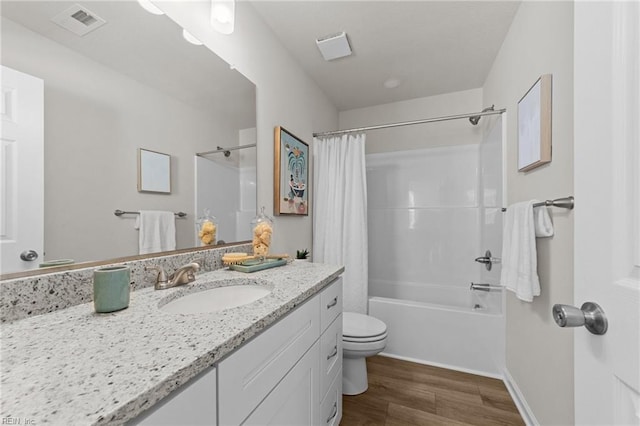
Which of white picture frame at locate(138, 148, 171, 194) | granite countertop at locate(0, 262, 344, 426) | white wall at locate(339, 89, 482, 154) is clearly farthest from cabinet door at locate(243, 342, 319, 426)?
white wall at locate(339, 89, 482, 154)

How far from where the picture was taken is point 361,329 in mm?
1708

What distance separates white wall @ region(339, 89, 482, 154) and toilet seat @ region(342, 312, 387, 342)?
6.09 ft

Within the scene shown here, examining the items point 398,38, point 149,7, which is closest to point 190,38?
point 149,7

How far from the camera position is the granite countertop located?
0.34 metres

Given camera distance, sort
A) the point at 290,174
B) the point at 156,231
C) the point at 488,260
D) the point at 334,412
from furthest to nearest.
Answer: the point at 488,260 → the point at 290,174 → the point at 334,412 → the point at 156,231

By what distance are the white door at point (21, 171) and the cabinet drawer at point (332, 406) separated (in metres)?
1.13

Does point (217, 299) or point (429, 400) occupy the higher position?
point (217, 299)

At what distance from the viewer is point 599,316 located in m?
0.44

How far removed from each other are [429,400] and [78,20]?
7.85ft

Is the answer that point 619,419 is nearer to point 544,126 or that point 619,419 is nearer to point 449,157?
point 544,126

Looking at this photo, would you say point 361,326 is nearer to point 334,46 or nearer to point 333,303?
point 333,303

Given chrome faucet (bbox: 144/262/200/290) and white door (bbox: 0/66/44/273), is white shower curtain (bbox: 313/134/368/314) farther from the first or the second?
white door (bbox: 0/66/44/273)

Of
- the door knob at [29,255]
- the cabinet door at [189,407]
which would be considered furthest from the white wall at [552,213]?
the door knob at [29,255]

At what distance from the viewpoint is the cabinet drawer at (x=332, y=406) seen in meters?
1.11
